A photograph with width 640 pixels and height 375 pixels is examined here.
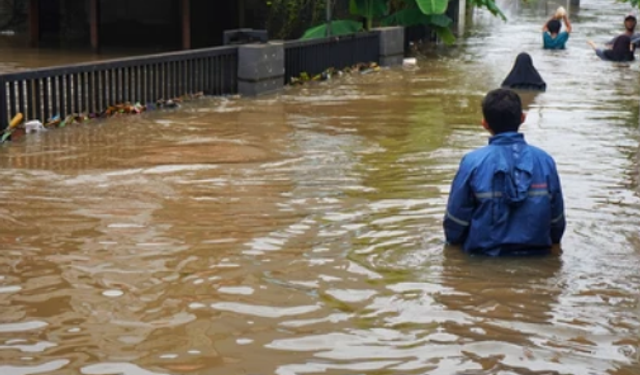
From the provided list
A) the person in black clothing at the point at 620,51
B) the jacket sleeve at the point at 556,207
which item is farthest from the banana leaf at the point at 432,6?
the jacket sleeve at the point at 556,207

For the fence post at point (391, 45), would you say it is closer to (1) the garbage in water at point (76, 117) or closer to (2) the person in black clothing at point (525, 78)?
(2) the person in black clothing at point (525, 78)

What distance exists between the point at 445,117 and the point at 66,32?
51.3 feet

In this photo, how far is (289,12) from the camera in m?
27.0

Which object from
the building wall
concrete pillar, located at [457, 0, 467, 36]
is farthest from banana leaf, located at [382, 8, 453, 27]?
the building wall

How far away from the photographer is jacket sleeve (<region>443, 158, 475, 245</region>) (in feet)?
24.7

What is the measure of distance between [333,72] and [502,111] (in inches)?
531

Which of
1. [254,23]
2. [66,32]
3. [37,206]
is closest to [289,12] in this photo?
[254,23]

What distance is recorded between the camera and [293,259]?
8.09 meters

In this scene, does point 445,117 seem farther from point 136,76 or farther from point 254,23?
point 254,23

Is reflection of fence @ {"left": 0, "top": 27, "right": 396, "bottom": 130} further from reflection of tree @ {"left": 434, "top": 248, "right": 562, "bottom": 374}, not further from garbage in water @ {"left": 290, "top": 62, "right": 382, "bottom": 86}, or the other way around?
reflection of tree @ {"left": 434, "top": 248, "right": 562, "bottom": 374}

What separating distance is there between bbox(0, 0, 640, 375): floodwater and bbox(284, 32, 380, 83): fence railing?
4.64 m

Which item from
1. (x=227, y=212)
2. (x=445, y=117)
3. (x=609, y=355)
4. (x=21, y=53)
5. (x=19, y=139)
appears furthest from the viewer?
(x=21, y=53)

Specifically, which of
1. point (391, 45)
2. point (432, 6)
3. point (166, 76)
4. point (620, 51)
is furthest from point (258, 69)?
point (620, 51)

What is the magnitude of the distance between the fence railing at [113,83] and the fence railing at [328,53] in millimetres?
1746
